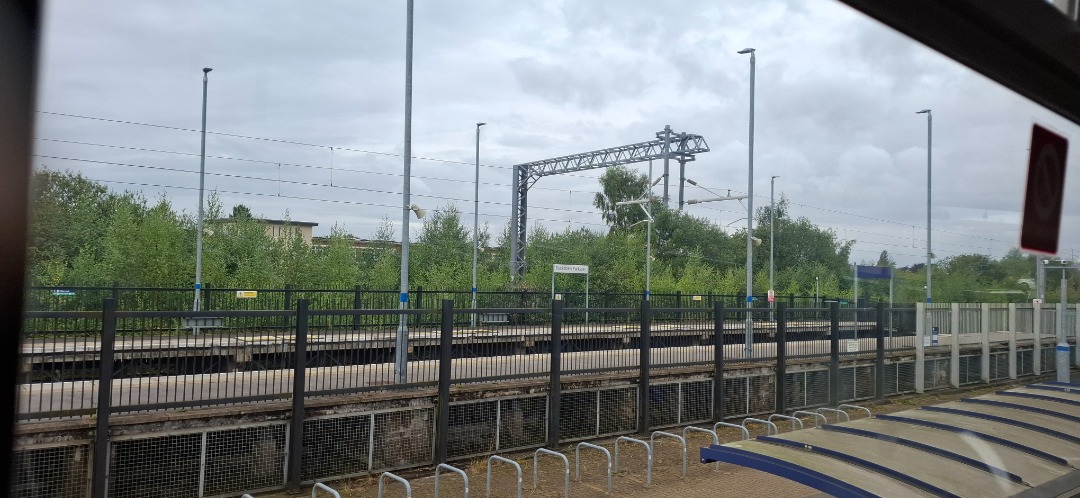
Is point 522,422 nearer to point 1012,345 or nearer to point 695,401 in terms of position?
point 695,401

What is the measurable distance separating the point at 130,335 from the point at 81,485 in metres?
1.63

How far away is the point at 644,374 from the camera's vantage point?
13.1m

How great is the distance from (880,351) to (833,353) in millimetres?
2127

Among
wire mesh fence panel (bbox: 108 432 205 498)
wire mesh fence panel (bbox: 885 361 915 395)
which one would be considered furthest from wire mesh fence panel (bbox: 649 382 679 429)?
wire mesh fence panel (bbox: 108 432 205 498)

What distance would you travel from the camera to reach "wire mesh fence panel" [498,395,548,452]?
37.5 feet

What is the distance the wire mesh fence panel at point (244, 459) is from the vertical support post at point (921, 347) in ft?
51.7

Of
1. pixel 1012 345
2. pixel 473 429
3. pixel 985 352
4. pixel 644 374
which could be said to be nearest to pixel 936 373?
pixel 985 352

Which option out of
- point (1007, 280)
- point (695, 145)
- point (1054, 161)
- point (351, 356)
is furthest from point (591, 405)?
point (695, 145)

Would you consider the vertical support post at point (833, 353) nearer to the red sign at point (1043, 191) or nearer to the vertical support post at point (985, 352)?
the vertical support post at point (985, 352)

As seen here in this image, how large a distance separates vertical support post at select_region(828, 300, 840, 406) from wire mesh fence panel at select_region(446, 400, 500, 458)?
28.4 ft

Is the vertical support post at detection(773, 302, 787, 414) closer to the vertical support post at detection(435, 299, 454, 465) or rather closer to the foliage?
the foliage

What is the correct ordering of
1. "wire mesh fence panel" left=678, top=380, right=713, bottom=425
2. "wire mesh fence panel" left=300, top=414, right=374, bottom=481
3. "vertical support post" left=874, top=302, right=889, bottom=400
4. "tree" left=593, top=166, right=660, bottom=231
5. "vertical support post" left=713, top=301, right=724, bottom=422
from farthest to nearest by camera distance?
"tree" left=593, top=166, right=660, bottom=231
"vertical support post" left=874, top=302, right=889, bottom=400
"vertical support post" left=713, top=301, right=724, bottom=422
"wire mesh fence panel" left=678, top=380, right=713, bottom=425
"wire mesh fence panel" left=300, top=414, right=374, bottom=481

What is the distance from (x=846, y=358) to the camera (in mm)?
17141

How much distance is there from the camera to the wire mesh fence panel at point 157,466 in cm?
793
